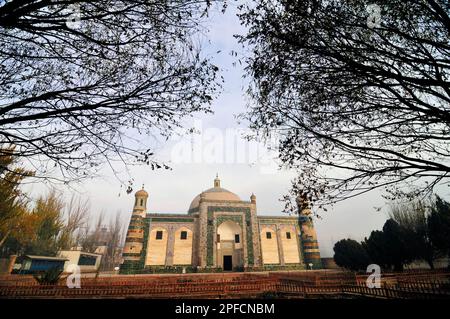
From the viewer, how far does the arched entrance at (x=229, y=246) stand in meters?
25.6

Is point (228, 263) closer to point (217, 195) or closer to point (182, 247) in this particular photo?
point (182, 247)

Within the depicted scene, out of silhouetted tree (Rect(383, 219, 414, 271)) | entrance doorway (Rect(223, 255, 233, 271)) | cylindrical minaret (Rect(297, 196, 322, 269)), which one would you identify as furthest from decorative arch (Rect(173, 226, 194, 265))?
silhouetted tree (Rect(383, 219, 414, 271))

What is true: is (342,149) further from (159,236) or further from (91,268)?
(91,268)

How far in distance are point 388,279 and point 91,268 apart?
1265 inches

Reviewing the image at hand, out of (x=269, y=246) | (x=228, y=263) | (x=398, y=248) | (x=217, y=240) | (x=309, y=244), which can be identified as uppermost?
Answer: (x=217, y=240)

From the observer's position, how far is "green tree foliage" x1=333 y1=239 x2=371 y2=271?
19.9 meters

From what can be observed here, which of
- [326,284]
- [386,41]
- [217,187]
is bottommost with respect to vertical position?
[326,284]

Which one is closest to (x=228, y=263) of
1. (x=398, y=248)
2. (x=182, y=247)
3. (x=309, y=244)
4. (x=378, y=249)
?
(x=182, y=247)

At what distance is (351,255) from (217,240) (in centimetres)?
1306

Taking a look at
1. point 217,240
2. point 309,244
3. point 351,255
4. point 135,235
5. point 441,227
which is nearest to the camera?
point 441,227

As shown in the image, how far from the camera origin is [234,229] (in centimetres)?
2739

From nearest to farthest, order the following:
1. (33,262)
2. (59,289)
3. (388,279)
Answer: (59,289) < (388,279) < (33,262)

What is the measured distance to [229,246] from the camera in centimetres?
2655

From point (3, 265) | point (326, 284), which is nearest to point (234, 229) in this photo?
point (326, 284)
